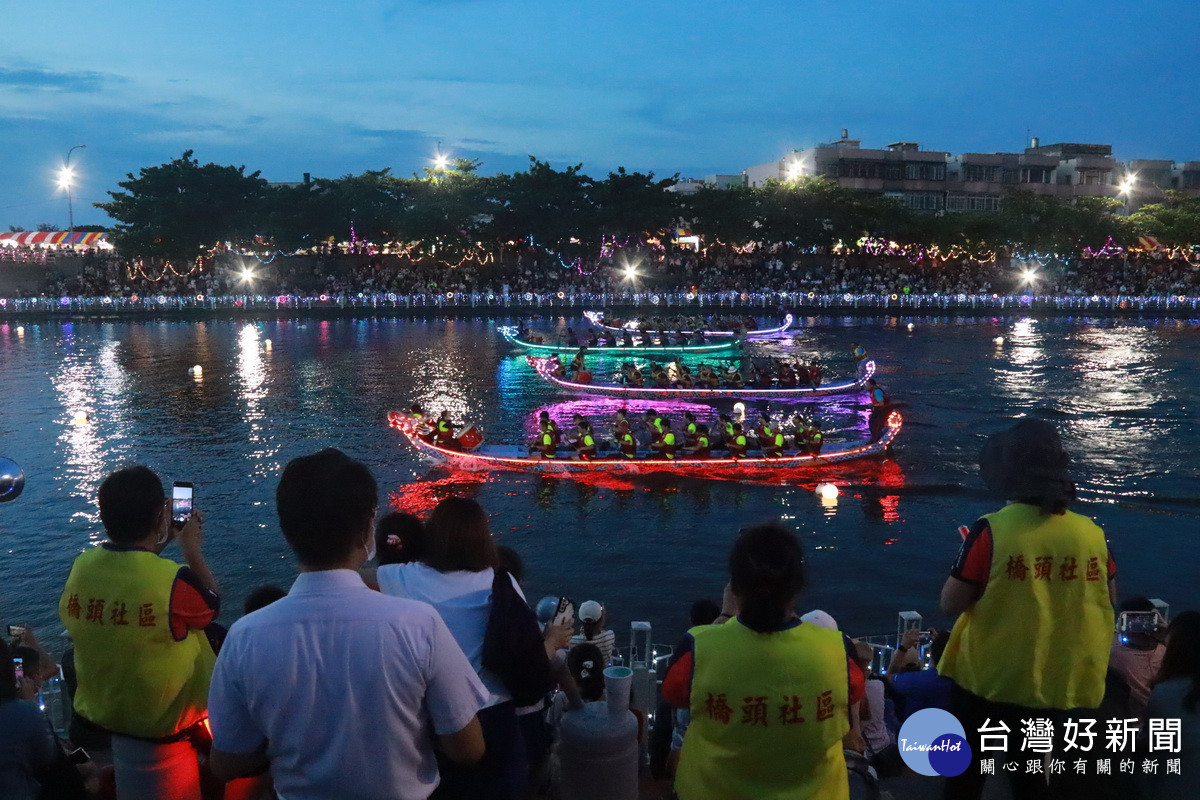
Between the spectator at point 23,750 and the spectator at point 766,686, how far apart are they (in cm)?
241

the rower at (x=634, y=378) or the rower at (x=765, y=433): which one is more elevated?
the rower at (x=634, y=378)

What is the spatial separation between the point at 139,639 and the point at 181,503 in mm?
1331

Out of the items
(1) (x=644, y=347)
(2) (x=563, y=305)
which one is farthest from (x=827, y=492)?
(2) (x=563, y=305)

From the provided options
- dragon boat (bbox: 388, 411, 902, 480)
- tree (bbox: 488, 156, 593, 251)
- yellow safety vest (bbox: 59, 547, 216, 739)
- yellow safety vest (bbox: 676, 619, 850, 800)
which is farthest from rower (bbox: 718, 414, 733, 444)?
tree (bbox: 488, 156, 593, 251)

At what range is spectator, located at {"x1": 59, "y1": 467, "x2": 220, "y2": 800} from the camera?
3730 millimetres

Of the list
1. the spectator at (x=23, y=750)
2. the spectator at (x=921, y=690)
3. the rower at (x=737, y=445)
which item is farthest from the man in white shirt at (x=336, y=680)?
the rower at (x=737, y=445)

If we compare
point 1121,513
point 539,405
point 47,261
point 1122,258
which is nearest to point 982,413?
point 1121,513

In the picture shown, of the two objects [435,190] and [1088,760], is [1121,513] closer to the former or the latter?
[1088,760]

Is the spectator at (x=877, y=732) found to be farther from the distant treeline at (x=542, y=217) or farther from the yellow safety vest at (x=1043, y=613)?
the distant treeline at (x=542, y=217)

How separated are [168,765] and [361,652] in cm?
180

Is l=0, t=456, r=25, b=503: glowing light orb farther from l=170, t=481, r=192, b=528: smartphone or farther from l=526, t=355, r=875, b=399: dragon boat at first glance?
l=526, t=355, r=875, b=399: dragon boat

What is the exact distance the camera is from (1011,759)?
4105 millimetres

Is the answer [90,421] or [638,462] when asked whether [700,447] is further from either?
[90,421]

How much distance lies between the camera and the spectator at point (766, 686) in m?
3.03
